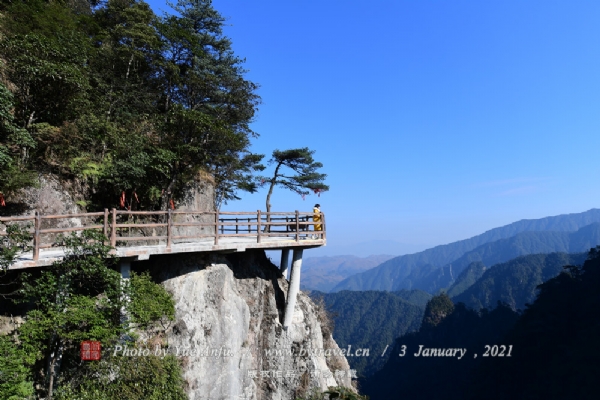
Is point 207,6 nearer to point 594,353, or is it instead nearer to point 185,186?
point 185,186

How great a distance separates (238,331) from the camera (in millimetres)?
12195

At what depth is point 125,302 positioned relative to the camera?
9164 millimetres

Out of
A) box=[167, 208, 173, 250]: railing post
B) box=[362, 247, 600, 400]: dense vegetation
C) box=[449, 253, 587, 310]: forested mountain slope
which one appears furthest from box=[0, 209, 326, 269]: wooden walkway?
box=[449, 253, 587, 310]: forested mountain slope

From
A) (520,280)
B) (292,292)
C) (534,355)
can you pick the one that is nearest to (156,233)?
(292,292)

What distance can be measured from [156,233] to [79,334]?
19.5ft

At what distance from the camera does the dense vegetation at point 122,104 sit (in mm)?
11398

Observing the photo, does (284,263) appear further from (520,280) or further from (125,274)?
(520,280)

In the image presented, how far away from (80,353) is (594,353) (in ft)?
238

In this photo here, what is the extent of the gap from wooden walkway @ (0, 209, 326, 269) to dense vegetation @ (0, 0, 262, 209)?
3.94 ft

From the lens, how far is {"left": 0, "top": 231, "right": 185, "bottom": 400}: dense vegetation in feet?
26.3

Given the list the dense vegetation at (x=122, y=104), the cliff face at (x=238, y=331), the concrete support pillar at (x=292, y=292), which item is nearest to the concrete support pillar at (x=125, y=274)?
the cliff face at (x=238, y=331)

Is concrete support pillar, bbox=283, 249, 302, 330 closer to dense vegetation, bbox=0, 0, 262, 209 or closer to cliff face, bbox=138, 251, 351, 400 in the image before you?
cliff face, bbox=138, 251, 351, 400

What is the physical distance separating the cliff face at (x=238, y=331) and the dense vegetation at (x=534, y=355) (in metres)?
58.7

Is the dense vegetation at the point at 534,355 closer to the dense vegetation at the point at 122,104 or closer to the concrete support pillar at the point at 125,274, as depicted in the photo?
the dense vegetation at the point at 122,104
